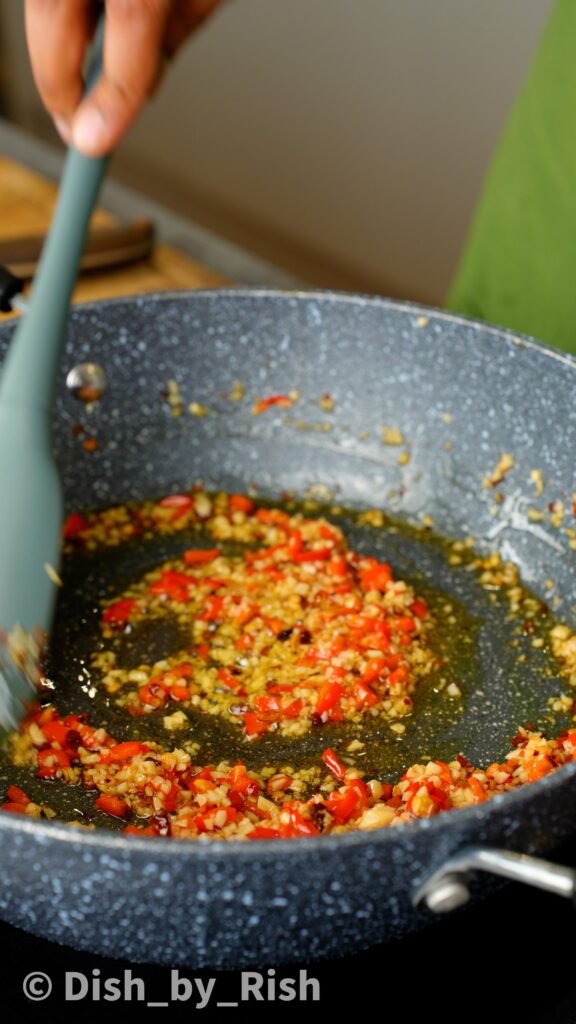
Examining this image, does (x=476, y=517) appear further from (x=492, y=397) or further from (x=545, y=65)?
(x=545, y=65)

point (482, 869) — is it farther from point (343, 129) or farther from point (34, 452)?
point (343, 129)

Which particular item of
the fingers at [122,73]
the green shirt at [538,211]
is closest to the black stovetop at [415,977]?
the fingers at [122,73]

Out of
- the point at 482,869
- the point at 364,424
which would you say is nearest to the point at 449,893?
the point at 482,869

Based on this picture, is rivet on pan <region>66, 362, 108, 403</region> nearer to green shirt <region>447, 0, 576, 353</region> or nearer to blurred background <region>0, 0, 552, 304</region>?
green shirt <region>447, 0, 576, 353</region>

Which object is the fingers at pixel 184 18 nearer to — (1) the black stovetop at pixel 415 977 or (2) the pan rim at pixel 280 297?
(2) the pan rim at pixel 280 297

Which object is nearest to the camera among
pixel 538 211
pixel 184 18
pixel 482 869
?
pixel 482 869

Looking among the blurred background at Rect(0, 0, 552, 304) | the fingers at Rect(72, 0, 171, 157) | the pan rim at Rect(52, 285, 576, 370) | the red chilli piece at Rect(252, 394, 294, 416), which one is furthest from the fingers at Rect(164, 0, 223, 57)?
the blurred background at Rect(0, 0, 552, 304)
